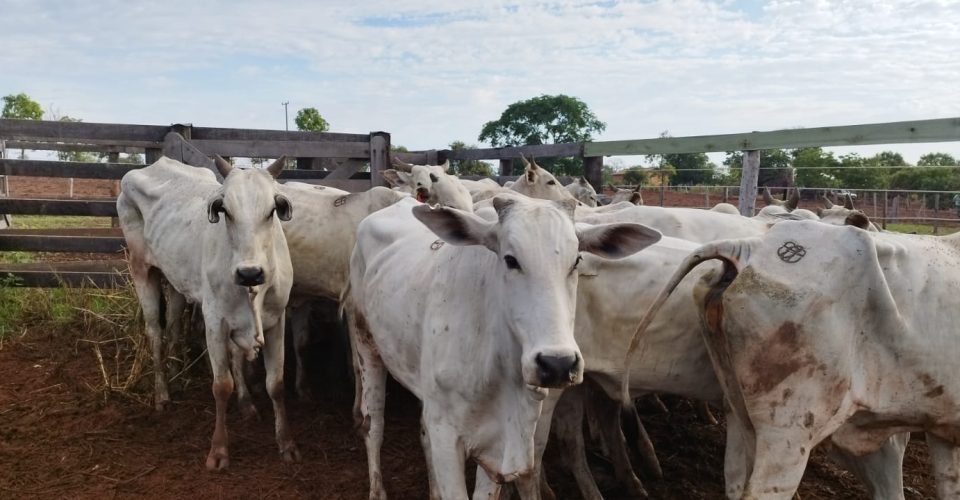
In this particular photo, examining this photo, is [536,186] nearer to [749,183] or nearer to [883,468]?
[749,183]

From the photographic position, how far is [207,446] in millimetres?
5527

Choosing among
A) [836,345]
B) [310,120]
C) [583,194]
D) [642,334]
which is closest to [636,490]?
[642,334]

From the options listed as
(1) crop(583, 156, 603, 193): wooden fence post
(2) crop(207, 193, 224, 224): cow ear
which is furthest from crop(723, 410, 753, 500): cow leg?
(1) crop(583, 156, 603, 193): wooden fence post

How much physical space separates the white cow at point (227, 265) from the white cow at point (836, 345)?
121 inches

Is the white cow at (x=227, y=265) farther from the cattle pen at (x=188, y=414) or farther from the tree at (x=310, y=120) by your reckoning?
the tree at (x=310, y=120)

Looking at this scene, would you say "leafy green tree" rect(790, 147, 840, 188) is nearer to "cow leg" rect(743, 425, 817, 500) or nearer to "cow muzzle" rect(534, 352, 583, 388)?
"cow leg" rect(743, 425, 817, 500)

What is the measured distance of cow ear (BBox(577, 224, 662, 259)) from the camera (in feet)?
Result: 10.5

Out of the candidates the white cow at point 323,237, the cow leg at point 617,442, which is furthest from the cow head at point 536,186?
the cow leg at point 617,442

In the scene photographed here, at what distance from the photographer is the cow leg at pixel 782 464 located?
3.26 meters

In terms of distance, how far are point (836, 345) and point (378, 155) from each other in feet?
22.1

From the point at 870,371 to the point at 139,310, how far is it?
654 centimetres

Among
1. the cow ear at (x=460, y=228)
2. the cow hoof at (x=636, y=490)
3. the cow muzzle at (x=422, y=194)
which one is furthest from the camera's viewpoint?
the cow muzzle at (x=422, y=194)

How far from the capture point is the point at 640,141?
9.80 meters

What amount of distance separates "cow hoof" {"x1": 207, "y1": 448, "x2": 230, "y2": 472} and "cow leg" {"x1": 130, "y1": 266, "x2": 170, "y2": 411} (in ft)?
4.90
